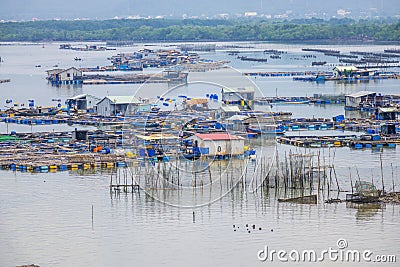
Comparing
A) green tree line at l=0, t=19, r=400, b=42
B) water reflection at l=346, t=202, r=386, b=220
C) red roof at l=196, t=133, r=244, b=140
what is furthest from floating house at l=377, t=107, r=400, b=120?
green tree line at l=0, t=19, r=400, b=42

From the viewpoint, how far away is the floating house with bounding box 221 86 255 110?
18188 mm

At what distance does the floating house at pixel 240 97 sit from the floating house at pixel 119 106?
5.45 ft

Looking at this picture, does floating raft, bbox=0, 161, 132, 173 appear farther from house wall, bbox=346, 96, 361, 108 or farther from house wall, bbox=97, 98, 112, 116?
house wall, bbox=346, 96, 361, 108

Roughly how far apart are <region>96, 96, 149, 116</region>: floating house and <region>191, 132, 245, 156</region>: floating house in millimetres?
4683

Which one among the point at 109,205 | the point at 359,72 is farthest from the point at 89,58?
the point at 109,205

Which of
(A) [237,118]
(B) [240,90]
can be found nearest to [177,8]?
(B) [240,90]

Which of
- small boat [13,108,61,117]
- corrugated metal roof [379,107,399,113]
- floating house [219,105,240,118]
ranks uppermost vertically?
floating house [219,105,240,118]

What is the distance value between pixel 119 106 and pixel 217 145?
5.42 meters

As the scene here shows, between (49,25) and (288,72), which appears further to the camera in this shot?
(49,25)

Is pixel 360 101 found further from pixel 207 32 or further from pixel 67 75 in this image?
pixel 207 32

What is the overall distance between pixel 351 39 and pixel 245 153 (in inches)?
1487

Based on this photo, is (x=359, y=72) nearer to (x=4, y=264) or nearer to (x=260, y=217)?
(x=260, y=217)

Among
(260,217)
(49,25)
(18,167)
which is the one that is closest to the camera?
(260,217)

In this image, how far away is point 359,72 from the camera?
90.3ft
